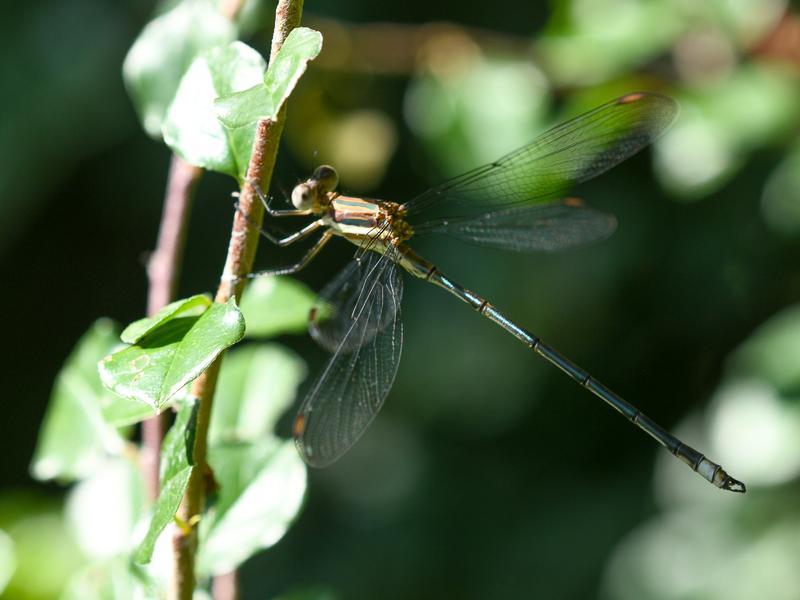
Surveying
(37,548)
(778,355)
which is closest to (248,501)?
(37,548)

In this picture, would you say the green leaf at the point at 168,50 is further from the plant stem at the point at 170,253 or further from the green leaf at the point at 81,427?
the green leaf at the point at 81,427

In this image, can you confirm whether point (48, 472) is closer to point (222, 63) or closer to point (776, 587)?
point (222, 63)

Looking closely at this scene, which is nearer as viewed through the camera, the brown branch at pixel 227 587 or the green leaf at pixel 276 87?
the green leaf at pixel 276 87

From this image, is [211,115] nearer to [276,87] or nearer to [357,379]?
[276,87]

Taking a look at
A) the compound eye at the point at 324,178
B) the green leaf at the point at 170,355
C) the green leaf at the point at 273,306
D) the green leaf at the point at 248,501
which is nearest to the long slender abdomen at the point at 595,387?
the compound eye at the point at 324,178

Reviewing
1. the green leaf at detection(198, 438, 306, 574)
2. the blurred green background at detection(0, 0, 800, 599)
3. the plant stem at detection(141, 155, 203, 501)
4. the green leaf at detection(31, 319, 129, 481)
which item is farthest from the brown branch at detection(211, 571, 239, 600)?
the blurred green background at detection(0, 0, 800, 599)

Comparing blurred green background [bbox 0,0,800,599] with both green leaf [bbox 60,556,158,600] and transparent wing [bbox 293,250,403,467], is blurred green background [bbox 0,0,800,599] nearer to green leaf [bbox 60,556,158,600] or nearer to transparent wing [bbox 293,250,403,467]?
transparent wing [bbox 293,250,403,467]

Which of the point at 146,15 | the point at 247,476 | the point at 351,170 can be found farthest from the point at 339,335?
the point at 146,15
